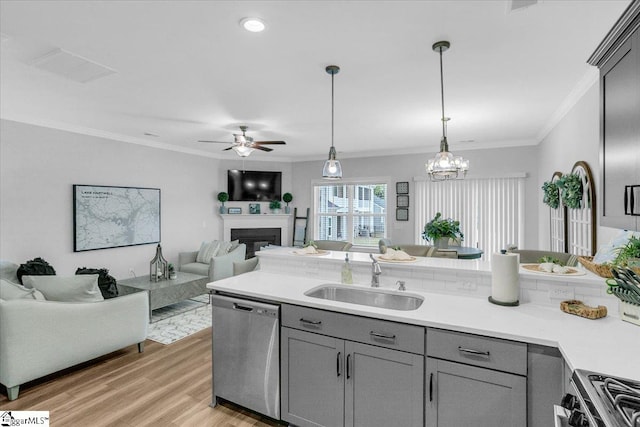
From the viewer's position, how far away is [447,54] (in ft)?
8.43

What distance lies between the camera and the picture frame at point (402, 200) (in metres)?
6.72

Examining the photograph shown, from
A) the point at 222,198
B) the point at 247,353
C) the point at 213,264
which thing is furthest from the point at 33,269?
the point at 222,198

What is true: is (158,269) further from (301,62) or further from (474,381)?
(474,381)

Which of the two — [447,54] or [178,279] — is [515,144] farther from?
[178,279]

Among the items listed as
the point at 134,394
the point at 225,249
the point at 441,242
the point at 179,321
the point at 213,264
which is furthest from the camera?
the point at 225,249

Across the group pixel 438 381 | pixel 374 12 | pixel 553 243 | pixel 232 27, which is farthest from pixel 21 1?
pixel 553 243

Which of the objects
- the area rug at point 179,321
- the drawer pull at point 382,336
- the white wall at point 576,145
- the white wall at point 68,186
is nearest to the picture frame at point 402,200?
the white wall at point 576,145

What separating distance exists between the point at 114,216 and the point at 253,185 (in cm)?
286

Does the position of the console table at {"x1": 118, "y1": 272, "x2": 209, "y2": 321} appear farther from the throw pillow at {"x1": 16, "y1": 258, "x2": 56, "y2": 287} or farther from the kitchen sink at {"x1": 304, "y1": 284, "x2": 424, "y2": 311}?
the kitchen sink at {"x1": 304, "y1": 284, "x2": 424, "y2": 311}

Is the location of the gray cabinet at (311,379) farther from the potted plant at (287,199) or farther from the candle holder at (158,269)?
the potted plant at (287,199)

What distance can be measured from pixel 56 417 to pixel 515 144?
688 centimetres

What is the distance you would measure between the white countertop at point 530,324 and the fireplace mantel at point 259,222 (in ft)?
16.9

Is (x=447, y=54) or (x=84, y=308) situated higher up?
(x=447, y=54)

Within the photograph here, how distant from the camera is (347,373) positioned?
6.42ft
